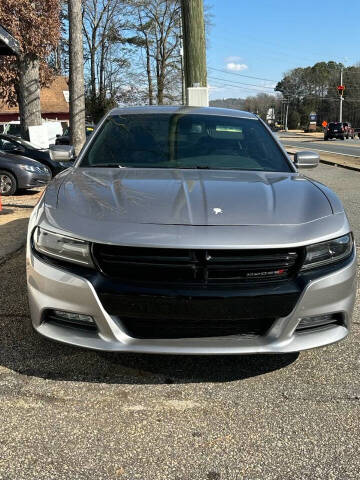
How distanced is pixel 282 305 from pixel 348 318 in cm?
51

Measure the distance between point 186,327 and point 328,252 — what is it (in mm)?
881

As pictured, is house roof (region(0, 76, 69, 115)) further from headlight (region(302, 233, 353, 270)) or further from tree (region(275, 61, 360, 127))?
tree (region(275, 61, 360, 127))

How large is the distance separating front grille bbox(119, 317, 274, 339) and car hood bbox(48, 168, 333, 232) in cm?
52

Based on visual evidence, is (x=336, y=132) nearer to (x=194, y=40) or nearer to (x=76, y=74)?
(x=76, y=74)

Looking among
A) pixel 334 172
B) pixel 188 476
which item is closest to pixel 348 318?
pixel 188 476

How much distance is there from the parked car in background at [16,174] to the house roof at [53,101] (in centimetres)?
3356

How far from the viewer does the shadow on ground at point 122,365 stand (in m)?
2.83

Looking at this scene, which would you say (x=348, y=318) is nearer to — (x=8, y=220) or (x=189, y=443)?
(x=189, y=443)

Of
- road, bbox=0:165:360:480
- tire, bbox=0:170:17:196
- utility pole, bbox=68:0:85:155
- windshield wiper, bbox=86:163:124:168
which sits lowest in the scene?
road, bbox=0:165:360:480

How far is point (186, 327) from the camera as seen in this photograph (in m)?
2.50

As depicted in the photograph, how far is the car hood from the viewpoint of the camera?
2.62m

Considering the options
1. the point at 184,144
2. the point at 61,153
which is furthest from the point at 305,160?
the point at 61,153

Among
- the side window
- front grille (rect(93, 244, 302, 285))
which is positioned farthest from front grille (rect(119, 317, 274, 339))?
the side window

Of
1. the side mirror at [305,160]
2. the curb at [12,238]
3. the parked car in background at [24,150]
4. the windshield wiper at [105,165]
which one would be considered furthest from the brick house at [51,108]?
the windshield wiper at [105,165]
